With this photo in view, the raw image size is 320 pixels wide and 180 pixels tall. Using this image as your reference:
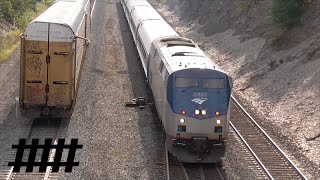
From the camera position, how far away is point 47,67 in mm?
18500

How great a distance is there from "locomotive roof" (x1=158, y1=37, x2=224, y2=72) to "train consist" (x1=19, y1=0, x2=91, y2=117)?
4.33m

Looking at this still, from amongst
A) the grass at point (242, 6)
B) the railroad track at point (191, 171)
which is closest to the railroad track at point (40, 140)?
the railroad track at point (191, 171)

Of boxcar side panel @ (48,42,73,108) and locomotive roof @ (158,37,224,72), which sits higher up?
locomotive roof @ (158,37,224,72)

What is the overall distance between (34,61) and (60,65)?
114 centimetres

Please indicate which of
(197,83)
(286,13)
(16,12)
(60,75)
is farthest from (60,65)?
(16,12)

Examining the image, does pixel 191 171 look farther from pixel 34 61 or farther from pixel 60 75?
pixel 34 61

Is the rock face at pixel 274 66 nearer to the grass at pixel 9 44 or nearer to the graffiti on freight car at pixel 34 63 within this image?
the graffiti on freight car at pixel 34 63

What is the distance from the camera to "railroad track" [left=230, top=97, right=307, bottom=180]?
643 inches

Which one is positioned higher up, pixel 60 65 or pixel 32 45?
pixel 32 45

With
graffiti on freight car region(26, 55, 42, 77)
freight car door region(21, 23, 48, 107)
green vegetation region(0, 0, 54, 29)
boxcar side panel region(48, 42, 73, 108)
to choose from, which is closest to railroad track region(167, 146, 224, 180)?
boxcar side panel region(48, 42, 73, 108)

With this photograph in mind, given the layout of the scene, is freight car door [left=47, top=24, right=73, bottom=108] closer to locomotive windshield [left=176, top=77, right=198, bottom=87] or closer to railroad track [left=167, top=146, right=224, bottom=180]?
locomotive windshield [left=176, top=77, right=198, bottom=87]

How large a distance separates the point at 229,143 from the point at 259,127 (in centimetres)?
243

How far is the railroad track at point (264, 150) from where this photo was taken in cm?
1633

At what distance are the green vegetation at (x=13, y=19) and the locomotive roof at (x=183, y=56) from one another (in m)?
17.1
